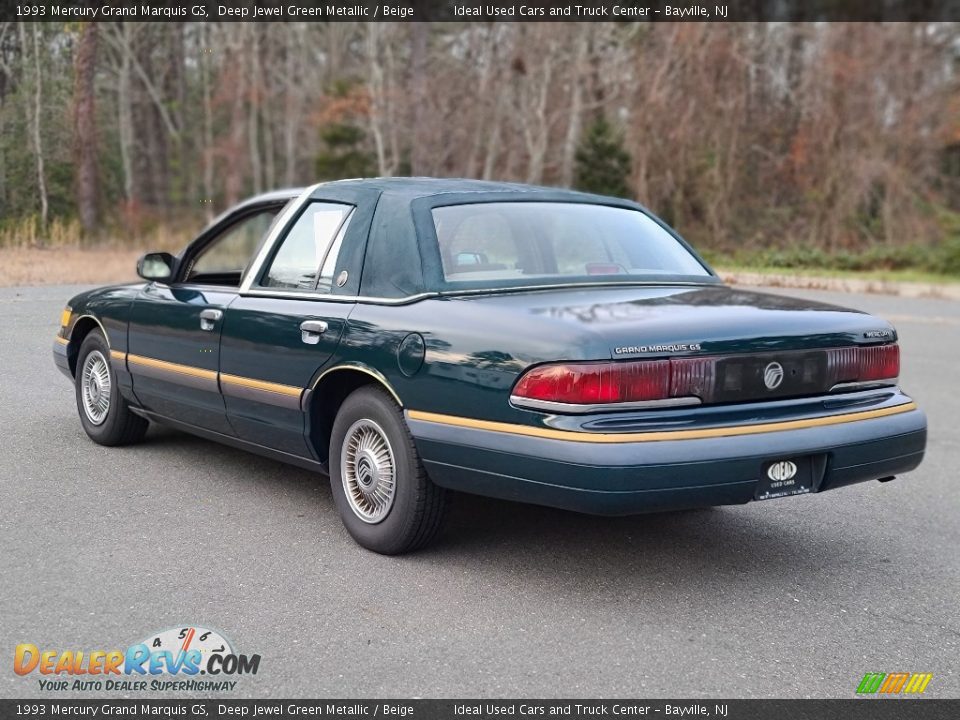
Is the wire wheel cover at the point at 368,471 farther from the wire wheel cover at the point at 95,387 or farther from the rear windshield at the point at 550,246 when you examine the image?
the wire wheel cover at the point at 95,387

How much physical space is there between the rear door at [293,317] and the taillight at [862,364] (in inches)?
77.7

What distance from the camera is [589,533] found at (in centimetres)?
491

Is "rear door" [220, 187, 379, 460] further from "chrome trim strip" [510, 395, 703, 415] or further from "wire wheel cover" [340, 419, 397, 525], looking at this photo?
"chrome trim strip" [510, 395, 703, 415]

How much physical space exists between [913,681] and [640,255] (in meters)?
2.31

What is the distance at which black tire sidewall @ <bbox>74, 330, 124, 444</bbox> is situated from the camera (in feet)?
20.6

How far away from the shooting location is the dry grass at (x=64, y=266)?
41.9 ft

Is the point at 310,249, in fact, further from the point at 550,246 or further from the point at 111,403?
the point at 111,403

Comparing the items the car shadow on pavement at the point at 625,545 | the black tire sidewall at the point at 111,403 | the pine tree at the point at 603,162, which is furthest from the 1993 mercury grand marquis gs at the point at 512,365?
the pine tree at the point at 603,162

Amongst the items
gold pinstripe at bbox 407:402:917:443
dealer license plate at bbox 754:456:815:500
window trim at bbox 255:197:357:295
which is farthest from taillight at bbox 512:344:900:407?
window trim at bbox 255:197:357:295

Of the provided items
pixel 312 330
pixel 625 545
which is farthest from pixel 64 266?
pixel 625 545

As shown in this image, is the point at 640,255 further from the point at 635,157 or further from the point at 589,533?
the point at 635,157

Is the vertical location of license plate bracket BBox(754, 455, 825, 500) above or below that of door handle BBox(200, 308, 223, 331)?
below

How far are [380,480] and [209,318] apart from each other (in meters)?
1.47

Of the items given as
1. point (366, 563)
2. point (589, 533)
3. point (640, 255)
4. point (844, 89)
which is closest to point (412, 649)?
point (366, 563)
